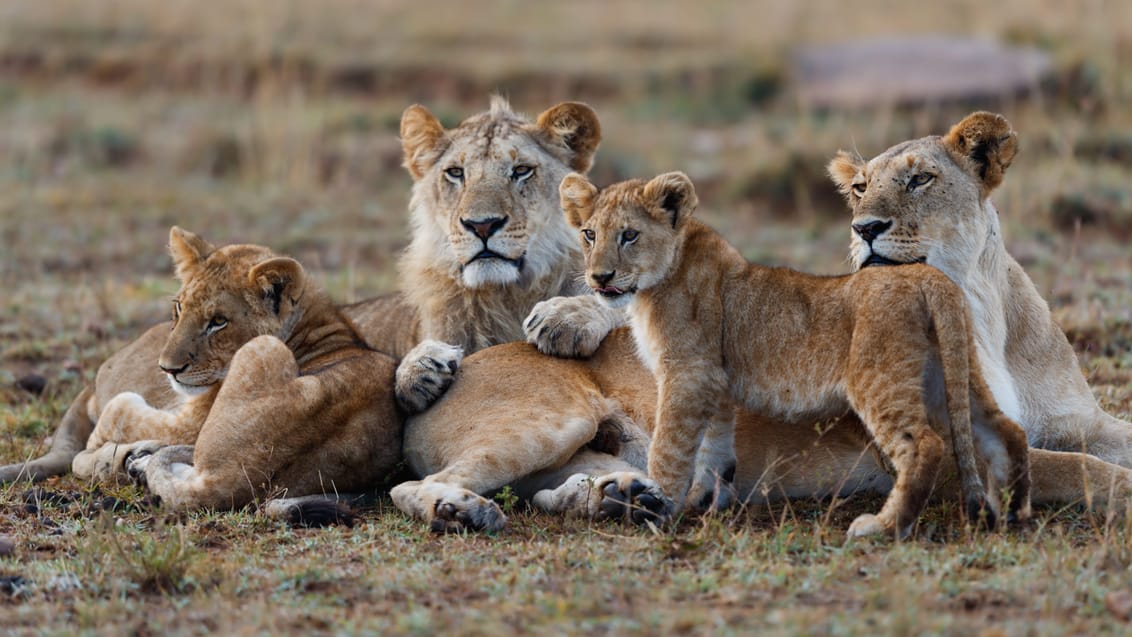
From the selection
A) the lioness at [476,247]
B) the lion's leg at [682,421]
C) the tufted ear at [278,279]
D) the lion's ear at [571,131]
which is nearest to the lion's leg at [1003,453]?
the lion's leg at [682,421]

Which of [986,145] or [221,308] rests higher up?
[986,145]

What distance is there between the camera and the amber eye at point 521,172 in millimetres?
5957

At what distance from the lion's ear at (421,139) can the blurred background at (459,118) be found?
2.01m

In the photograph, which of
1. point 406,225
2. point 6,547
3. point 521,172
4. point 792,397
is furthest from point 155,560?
point 406,225

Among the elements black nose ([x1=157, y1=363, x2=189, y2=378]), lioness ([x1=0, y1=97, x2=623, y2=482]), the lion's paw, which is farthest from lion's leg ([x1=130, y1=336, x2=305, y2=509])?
the lion's paw

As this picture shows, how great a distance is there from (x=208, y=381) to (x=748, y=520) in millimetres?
2082

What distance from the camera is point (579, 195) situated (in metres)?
4.89

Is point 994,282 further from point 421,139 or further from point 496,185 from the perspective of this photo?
point 421,139

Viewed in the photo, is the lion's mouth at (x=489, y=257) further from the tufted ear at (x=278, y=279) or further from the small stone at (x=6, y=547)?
the small stone at (x=6, y=547)

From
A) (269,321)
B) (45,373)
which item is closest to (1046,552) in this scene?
(269,321)

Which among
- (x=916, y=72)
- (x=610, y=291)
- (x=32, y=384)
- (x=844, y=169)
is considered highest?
(x=916, y=72)

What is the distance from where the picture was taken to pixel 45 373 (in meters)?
7.21

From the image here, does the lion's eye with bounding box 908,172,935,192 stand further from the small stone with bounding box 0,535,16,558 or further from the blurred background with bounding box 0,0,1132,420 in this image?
the small stone with bounding box 0,535,16,558

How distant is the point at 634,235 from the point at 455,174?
1573 millimetres
